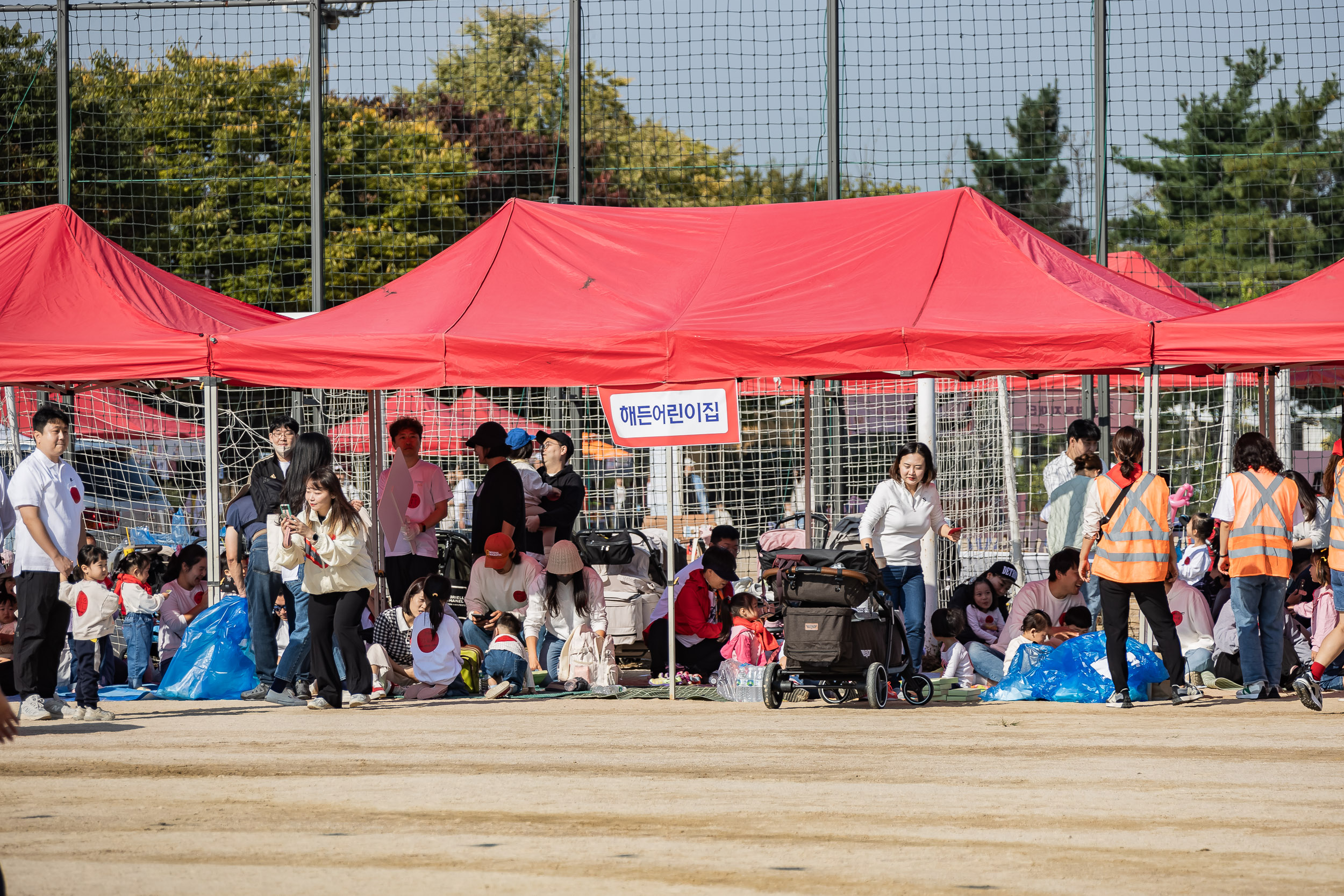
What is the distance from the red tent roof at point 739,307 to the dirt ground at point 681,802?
2.35 metres

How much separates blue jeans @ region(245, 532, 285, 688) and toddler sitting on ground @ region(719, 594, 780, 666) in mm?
3112

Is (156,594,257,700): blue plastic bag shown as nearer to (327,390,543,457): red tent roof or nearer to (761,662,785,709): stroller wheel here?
(761,662,785,709): stroller wheel

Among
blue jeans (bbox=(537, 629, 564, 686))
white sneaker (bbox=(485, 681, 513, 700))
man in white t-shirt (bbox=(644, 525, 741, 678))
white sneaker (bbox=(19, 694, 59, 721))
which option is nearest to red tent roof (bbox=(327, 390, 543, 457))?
man in white t-shirt (bbox=(644, 525, 741, 678))

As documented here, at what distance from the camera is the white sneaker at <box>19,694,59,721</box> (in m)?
9.00

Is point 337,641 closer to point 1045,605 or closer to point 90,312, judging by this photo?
point 90,312

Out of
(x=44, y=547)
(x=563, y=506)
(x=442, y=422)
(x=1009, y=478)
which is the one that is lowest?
(x=44, y=547)

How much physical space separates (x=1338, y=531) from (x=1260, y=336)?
52.5 inches

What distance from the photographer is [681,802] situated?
6453 mm

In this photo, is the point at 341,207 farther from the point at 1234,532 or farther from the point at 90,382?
the point at 1234,532

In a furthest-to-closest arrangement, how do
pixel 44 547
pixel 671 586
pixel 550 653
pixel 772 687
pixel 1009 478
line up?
pixel 1009 478 → pixel 550 653 → pixel 671 586 → pixel 772 687 → pixel 44 547

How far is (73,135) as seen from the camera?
76.2 ft

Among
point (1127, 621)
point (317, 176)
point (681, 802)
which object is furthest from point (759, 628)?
point (317, 176)

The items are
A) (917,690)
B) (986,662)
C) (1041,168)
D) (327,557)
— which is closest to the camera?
(327,557)

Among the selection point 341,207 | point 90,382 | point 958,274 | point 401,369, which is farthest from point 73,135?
point 958,274
